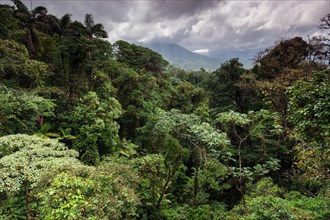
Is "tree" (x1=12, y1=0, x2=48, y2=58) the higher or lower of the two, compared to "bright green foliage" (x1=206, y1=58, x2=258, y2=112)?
higher

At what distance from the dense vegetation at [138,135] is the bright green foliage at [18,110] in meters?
0.05

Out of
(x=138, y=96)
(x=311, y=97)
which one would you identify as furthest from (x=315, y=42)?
(x=138, y=96)

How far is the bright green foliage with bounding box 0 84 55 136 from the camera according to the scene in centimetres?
884

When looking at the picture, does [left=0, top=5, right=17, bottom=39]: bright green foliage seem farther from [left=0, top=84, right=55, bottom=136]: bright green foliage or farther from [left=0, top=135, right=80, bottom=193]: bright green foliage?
[left=0, top=135, right=80, bottom=193]: bright green foliage

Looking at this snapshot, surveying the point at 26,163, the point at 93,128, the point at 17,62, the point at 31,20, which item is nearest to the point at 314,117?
the point at 26,163

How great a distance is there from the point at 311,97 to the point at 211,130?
3.54 meters

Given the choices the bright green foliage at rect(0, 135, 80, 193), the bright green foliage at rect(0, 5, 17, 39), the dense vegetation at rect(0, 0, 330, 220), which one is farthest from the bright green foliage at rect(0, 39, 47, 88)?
the bright green foliage at rect(0, 135, 80, 193)

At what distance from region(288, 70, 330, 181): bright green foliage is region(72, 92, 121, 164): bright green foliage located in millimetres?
8592

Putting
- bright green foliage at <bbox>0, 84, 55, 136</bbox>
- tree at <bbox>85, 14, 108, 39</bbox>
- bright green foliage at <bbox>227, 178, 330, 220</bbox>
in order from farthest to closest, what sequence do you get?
tree at <bbox>85, 14, 108, 39</bbox> < bright green foliage at <bbox>0, 84, 55, 136</bbox> < bright green foliage at <bbox>227, 178, 330, 220</bbox>

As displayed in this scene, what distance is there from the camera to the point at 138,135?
16672 mm

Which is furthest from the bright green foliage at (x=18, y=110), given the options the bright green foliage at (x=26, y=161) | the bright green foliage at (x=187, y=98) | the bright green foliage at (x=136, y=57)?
the bright green foliage at (x=187, y=98)

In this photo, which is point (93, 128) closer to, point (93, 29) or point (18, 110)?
point (18, 110)

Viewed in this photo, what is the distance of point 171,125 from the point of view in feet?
29.8

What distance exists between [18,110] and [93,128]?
3349mm
